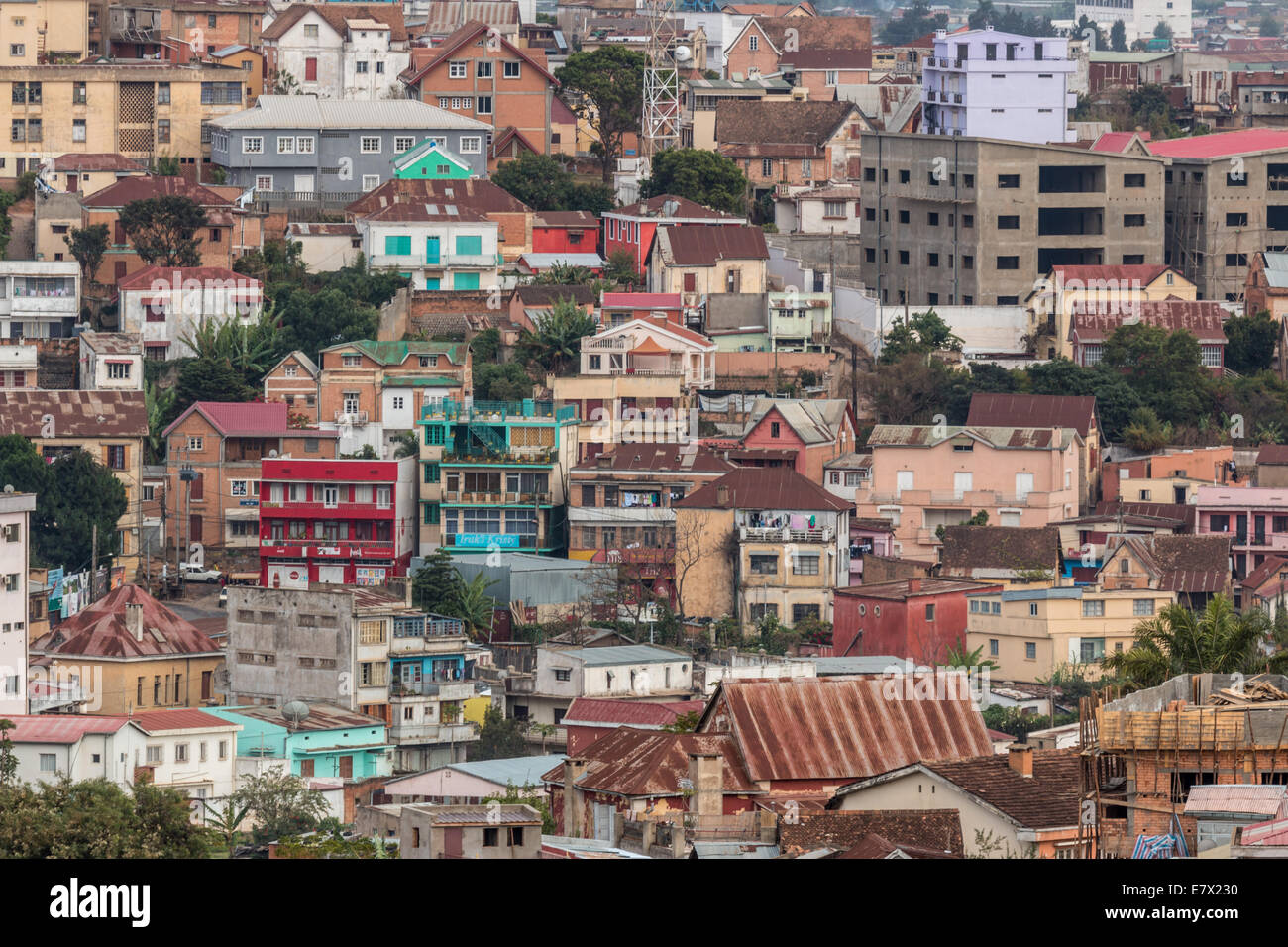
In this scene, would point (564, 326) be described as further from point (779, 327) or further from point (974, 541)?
point (974, 541)

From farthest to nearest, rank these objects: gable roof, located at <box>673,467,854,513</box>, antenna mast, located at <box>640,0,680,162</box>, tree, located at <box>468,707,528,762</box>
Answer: antenna mast, located at <box>640,0,680,162</box> → gable roof, located at <box>673,467,854,513</box> → tree, located at <box>468,707,528,762</box>

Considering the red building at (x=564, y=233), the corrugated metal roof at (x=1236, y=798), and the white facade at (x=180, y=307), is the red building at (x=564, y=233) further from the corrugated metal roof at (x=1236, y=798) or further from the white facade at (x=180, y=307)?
the corrugated metal roof at (x=1236, y=798)

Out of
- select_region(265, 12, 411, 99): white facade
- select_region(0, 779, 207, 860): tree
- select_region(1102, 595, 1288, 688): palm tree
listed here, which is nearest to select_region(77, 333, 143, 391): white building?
select_region(265, 12, 411, 99): white facade

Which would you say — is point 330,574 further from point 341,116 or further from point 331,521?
point 341,116

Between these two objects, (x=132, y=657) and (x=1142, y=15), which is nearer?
(x=132, y=657)

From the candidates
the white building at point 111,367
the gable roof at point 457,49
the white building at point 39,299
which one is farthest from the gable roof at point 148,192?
the gable roof at point 457,49

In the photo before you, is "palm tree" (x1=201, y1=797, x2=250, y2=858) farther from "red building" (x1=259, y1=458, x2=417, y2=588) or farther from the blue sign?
the blue sign

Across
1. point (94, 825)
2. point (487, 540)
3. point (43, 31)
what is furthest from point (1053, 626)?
point (43, 31)
